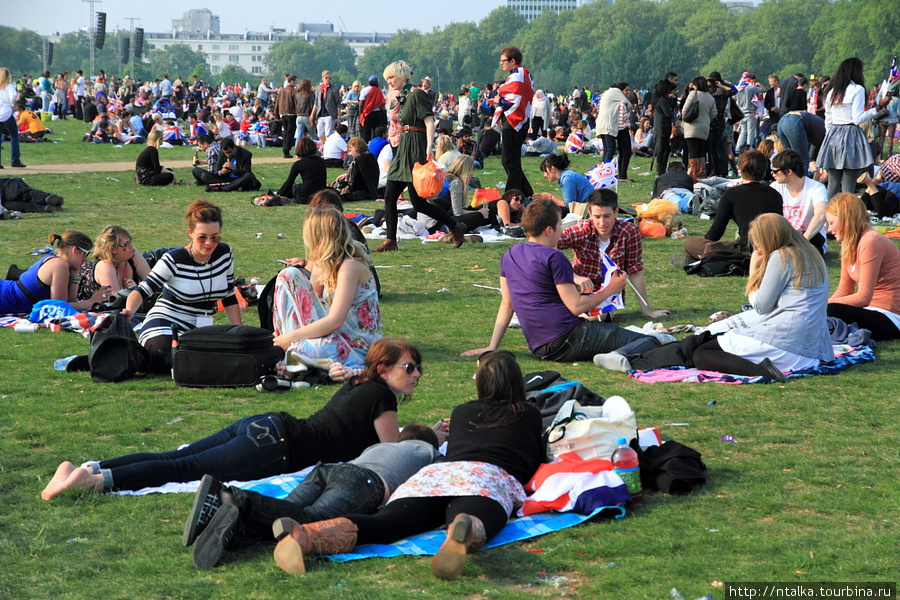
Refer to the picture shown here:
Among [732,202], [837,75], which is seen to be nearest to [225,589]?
[732,202]

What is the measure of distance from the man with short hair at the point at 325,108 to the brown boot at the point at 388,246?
13253 mm

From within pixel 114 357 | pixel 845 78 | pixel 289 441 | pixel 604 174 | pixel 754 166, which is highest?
pixel 845 78

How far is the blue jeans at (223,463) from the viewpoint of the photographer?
14.8 feet

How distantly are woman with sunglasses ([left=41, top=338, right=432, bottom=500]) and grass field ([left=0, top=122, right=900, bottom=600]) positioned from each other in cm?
15

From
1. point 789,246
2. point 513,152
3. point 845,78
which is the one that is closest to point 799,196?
point 845,78

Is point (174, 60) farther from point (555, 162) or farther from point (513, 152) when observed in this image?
point (555, 162)

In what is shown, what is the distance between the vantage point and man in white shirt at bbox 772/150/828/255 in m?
9.41

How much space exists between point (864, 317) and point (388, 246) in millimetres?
5828

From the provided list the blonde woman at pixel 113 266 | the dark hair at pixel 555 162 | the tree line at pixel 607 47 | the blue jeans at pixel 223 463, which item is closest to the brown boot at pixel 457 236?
the dark hair at pixel 555 162

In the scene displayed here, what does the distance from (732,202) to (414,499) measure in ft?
21.8

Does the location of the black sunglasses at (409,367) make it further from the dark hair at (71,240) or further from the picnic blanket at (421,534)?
the dark hair at (71,240)

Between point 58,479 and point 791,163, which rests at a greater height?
point 791,163

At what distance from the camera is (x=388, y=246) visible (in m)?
11.8

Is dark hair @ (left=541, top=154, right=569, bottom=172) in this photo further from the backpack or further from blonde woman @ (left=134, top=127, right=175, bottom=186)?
blonde woman @ (left=134, top=127, right=175, bottom=186)
